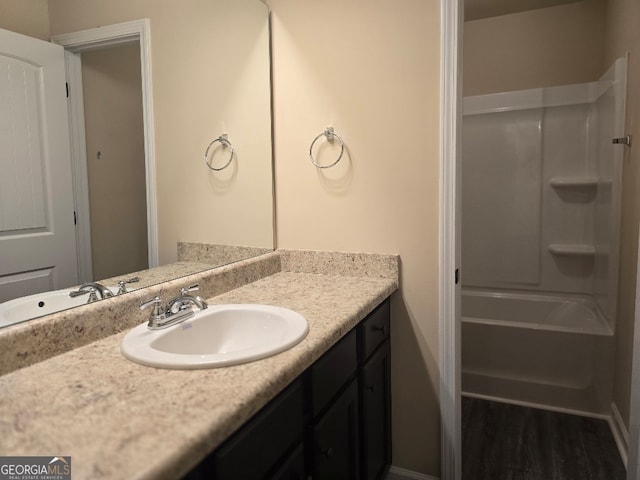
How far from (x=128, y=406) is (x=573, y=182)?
3.03m

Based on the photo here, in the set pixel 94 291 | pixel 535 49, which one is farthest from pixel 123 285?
pixel 535 49

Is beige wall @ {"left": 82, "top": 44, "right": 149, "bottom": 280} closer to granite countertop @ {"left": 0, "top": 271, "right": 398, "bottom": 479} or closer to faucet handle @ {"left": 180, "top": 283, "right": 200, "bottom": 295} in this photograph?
faucet handle @ {"left": 180, "top": 283, "right": 200, "bottom": 295}

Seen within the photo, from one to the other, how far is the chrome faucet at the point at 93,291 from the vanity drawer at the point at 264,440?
0.60 meters

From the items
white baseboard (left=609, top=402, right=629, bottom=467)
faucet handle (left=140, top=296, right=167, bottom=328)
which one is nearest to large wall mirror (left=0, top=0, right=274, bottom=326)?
faucet handle (left=140, top=296, right=167, bottom=328)

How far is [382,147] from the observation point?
6.03 ft

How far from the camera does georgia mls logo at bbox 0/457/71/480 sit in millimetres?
638

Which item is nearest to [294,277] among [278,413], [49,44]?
[278,413]

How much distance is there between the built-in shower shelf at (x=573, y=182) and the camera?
116 inches

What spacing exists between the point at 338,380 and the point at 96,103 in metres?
1.03

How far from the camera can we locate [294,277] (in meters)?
1.95

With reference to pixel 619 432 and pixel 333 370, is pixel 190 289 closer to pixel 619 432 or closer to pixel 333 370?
pixel 333 370

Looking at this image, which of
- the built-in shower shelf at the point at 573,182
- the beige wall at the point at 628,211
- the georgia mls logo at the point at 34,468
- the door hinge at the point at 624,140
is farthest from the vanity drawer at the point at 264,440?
the built-in shower shelf at the point at 573,182

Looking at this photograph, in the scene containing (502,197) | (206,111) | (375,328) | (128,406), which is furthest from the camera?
(502,197)

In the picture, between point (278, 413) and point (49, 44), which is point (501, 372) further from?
point (49, 44)
